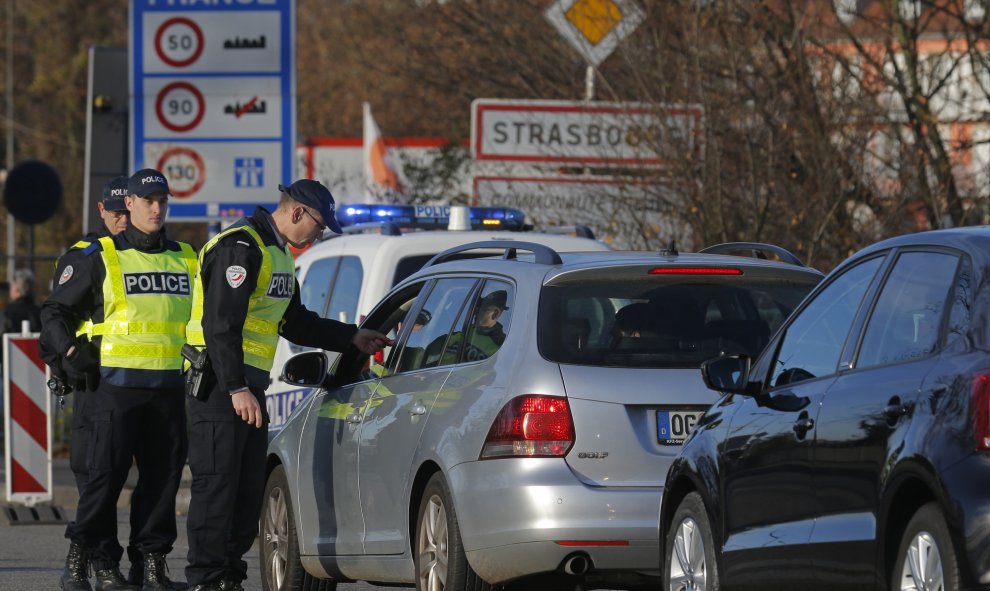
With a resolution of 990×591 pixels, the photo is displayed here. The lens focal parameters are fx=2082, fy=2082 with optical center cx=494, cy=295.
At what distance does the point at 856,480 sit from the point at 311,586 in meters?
4.30

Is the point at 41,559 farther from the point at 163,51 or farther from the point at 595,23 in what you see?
the point at 595,23

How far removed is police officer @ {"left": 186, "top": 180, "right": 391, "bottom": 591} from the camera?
822 cm

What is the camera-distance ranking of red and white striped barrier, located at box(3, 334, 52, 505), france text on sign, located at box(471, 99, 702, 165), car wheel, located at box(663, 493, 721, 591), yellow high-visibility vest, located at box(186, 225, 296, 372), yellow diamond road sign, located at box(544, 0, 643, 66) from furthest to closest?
1. yellow diamond road sign, located at box(544, 0, 643, 66)
2. france text on sign, located at box(471, 99, 702, 165)
3. red and white striped barrier, located at box(3, 334, 52, 505)
4. yellow high-visibility vest, located at box(186, 225, 296, 372)
5. car wheel, located at box(663, 493, 721, 591)

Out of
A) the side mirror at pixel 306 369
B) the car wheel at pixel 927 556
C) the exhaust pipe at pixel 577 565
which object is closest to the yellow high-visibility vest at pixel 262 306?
the side mirror at pixel 306 369

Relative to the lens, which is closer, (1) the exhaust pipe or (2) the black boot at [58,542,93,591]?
(1) the exhaust pipe

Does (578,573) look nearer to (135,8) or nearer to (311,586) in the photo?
(311,586)

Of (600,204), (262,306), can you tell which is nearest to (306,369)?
(262,306)

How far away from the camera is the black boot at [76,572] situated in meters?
9.15

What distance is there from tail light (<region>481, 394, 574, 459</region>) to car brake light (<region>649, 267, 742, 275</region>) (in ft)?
2.40

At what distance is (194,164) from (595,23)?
3408 millimetres

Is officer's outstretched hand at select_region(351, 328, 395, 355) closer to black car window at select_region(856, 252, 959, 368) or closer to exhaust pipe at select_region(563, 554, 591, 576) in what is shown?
exhaust pipe at select_region(563, 554, 591, 576)

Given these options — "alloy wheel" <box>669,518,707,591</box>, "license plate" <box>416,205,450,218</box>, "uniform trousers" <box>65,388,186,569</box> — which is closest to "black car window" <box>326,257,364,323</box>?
"license plate" <box>416,205,450,218</box>

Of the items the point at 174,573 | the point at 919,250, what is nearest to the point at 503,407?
the point at 919,250

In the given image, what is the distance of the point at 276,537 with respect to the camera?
951 centimetres
